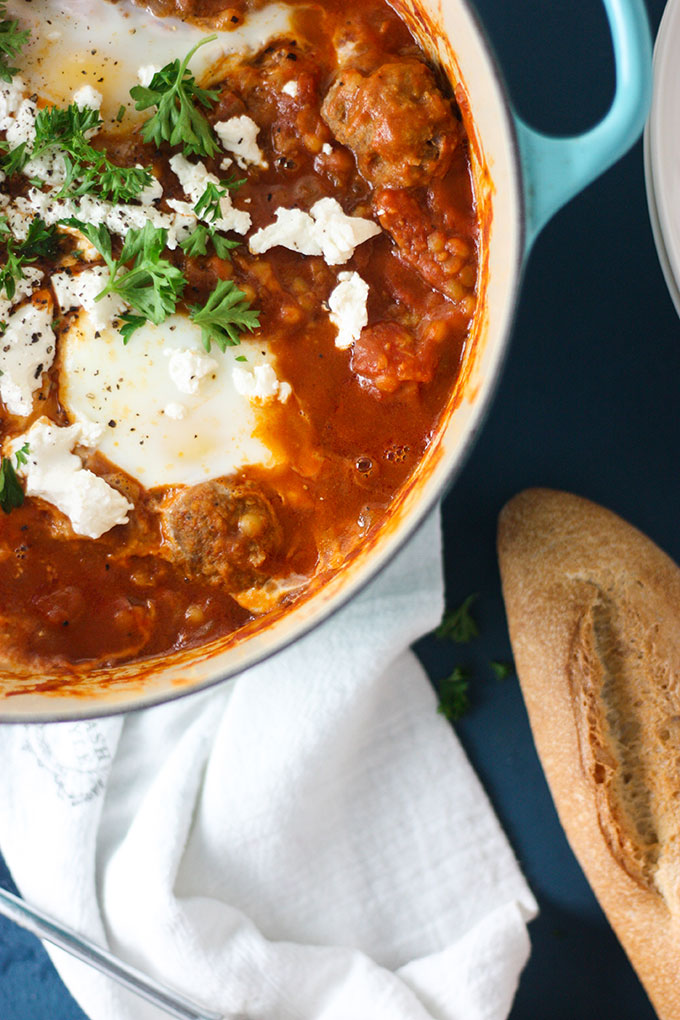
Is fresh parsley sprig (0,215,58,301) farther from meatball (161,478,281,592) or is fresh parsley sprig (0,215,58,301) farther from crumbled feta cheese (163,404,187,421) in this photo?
meatball (161,478,281,592)

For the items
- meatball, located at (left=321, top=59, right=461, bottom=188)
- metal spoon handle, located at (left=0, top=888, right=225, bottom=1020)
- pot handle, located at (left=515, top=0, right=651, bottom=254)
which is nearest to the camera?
pot handle, located at (left=515, top=0, right=651, bottom=254)

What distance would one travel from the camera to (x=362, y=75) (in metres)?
2.49

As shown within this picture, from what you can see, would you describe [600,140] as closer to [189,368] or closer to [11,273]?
[189,368]

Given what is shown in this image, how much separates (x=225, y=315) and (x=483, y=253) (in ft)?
2.21

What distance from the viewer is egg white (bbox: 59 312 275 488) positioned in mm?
2645

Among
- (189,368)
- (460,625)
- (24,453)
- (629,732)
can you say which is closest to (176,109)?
(189,368)

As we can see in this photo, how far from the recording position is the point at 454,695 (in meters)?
3.16

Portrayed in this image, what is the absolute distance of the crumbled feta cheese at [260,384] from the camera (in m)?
2.59

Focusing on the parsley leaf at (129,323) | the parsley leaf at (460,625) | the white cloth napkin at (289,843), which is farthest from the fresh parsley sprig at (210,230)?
the parsley leaf at (460,625)

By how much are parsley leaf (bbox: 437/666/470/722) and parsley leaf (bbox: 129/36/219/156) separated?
173cm

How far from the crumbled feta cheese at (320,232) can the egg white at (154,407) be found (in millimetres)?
325

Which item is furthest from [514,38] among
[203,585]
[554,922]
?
[554,922]

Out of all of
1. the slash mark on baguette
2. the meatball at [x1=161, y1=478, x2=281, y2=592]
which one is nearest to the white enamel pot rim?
the meatball at [x1=161, y1=478, x2=281, y2=592]

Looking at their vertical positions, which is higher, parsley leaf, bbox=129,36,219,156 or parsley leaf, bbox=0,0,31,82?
parsley leaf, bbox=0,0,31,82
